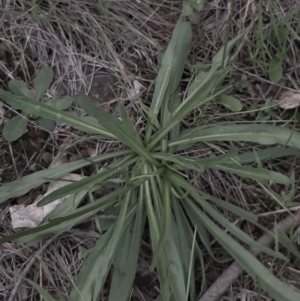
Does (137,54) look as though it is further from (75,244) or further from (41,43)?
(75,244)

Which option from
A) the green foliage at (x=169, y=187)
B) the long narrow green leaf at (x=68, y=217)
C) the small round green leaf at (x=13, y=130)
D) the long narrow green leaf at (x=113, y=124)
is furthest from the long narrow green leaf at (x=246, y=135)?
the small round green leaf at (x=13, y=130)

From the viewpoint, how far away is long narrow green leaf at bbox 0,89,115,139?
1.22 meters

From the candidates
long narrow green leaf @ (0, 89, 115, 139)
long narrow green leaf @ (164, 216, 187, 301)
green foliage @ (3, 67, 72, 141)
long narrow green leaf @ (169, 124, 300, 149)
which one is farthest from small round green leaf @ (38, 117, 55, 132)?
long narrow green leaf @ (164, 216, 187, 301)

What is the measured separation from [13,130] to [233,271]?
804 mm

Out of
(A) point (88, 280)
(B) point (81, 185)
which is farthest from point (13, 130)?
→ (A) point (88, 280)

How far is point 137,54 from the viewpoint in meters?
1.43

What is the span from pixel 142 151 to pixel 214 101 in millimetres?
329

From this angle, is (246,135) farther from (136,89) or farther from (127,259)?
(127,259)

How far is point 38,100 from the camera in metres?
1.38

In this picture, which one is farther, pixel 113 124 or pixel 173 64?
pixel 173 64

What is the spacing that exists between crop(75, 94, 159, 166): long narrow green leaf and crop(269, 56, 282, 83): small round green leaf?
48 centimetres

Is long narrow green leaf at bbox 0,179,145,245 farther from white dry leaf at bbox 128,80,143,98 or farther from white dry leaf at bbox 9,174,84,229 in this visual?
white dry leaf at bbox 128,80,143,98

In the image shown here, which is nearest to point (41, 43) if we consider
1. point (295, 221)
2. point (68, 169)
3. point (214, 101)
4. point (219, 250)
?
point (68, 169)

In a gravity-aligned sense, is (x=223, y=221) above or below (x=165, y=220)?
below
